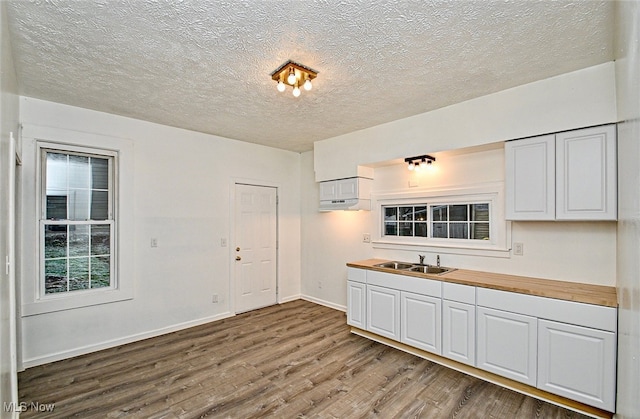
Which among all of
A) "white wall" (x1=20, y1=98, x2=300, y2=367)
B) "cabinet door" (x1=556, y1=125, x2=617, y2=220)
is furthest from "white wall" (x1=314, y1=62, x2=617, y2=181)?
"white wall" (x1=20, y1=98, x2=300, y2=367)

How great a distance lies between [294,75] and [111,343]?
361cm

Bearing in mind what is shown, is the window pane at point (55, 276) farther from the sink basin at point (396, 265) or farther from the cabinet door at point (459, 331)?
the cabinet door at point (459, 331)

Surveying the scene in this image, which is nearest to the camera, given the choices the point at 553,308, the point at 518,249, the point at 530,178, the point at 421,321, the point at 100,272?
the point at 553,308

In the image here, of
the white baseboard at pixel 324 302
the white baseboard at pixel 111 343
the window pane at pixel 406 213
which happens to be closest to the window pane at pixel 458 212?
the window pane at pixel 406 213

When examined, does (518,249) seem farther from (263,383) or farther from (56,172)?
(56,172)

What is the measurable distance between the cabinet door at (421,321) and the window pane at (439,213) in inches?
42.2

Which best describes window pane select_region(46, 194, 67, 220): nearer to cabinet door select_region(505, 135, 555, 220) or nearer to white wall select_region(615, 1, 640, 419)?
white wall select_region(615, 1, 640, 419)

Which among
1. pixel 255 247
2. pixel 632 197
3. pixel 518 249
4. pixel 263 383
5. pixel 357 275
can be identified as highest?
pixel 632 197

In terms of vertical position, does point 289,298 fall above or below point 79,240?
below

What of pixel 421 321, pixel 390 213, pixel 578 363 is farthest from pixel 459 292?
pixel 390 213

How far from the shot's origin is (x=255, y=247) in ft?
15.9

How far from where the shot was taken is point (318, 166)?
465 cm

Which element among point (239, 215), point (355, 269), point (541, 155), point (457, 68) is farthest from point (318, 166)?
point (541, 155)

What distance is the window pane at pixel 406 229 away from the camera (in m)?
4.00
